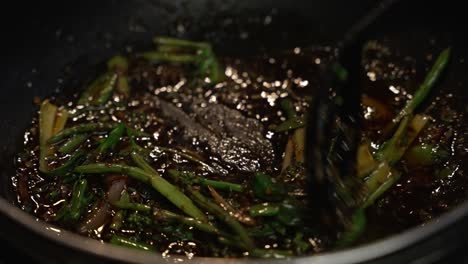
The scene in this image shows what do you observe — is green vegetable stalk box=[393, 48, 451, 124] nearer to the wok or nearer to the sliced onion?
the wok

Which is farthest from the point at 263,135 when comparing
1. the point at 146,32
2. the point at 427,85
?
the point at 146,32

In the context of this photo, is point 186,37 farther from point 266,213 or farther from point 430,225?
point 430,225

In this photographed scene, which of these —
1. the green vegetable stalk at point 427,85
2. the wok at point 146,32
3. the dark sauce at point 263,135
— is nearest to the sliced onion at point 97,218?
the dark sauce at point 263,135

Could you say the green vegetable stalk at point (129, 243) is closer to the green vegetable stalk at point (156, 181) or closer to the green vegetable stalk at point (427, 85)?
the green vegetable stalk at point (156, 181)

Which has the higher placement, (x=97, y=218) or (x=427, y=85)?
(x=427, y=85)

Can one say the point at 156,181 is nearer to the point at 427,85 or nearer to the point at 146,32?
the point at 146,32

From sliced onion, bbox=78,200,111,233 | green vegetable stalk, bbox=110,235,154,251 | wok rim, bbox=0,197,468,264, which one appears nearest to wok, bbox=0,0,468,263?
sliced onion, bbox=78,200,111,233

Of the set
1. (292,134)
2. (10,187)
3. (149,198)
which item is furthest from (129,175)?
(292,134)

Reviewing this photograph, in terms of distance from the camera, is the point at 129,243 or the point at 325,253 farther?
the point at 129,243
